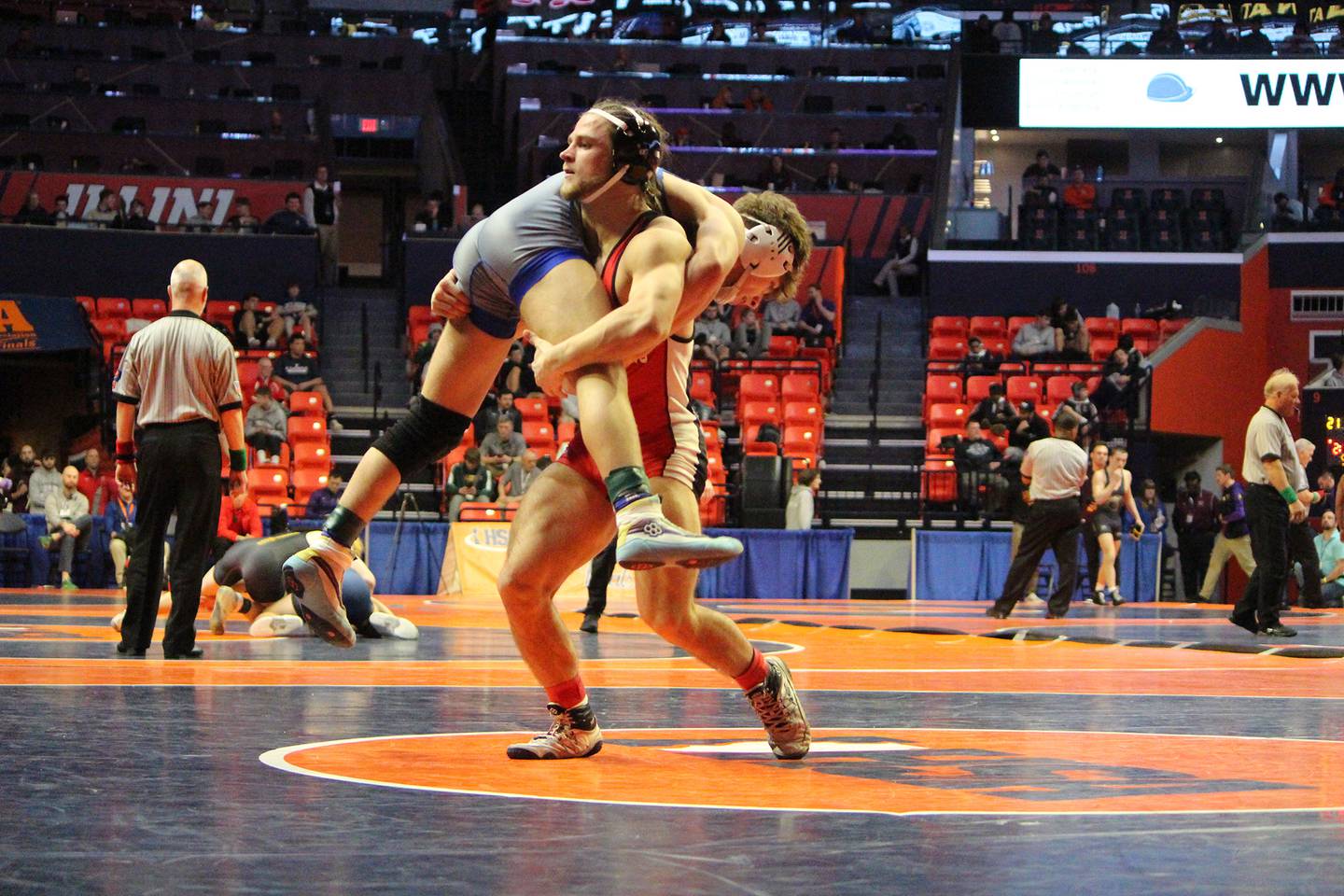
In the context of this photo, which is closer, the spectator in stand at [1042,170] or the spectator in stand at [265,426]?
the spectator in stand at [265,426]

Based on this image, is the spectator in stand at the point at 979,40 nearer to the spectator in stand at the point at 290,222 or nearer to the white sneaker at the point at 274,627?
the spectator in stand at the point at 290,222

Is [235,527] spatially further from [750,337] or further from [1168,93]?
[1168,93]

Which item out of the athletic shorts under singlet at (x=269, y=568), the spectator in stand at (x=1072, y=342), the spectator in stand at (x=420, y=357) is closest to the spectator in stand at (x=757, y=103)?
the spectator in stand at (x=1072, y=342)

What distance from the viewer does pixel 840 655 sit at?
843 centimetres

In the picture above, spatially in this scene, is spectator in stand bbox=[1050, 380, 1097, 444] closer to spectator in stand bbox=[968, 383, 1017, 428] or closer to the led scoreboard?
spectator in stand bbox=[968, 383, 1017, 428]

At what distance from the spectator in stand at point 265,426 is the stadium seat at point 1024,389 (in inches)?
326

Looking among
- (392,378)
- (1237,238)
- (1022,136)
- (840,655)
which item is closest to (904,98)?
(1022,136)

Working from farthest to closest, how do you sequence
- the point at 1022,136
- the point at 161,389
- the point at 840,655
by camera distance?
the point at 1022,136 < the point at 840,655 < the point at 161,389

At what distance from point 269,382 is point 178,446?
12.6 m

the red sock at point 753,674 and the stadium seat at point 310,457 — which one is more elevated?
the stadium seat at point 310,457

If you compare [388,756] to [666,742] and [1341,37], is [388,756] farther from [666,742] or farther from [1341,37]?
[1341,37]

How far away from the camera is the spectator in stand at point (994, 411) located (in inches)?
749

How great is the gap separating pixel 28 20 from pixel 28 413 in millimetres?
6895

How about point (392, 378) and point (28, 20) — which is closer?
point (392, 378)
